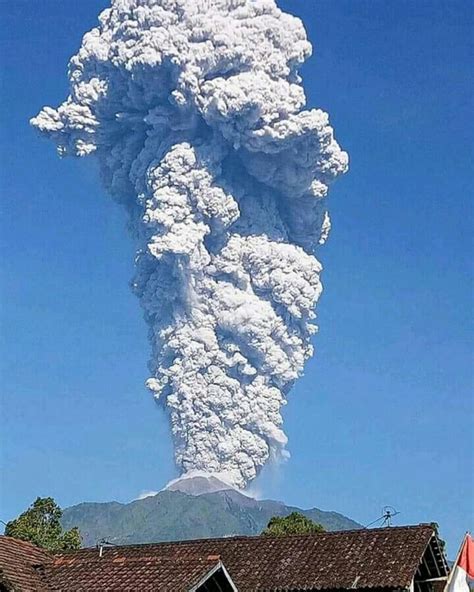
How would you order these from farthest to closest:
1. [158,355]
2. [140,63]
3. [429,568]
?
[158,355]
[140,63]
[429,568]

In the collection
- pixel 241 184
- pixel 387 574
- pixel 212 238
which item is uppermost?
pixel 241 184

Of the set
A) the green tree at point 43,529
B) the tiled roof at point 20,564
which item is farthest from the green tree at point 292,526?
the tiled roof at point 20,564

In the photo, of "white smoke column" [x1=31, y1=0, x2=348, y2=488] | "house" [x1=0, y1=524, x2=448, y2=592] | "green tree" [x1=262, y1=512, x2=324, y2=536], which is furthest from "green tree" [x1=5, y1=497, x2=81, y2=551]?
"white smoke column" [x1=31, y1=0, x2=348, y2=488]

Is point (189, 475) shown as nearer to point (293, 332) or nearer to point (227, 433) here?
point (227, 433)

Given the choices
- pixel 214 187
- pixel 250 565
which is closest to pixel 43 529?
pixel 250 565

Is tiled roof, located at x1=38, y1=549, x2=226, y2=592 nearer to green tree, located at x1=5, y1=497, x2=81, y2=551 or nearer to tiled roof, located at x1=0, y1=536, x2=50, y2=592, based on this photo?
tiled roof, located at x1=0, y1=536, x2=50, y2=592

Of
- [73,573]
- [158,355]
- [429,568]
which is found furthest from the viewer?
[158,355]

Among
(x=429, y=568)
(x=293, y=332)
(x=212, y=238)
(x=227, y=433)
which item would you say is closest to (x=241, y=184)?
(x=212, y=238)
